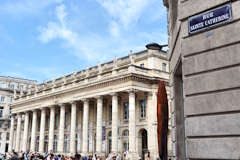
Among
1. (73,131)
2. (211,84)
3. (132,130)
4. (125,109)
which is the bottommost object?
(73,131)

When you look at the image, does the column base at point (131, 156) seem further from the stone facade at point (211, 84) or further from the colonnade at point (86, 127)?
the stone facade at point (211, 84)

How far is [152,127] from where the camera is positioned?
3800 centimetres

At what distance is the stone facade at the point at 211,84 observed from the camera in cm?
639

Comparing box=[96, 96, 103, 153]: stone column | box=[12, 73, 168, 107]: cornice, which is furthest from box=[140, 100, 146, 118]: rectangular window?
box=[96, 96, 103, 153]: stone column

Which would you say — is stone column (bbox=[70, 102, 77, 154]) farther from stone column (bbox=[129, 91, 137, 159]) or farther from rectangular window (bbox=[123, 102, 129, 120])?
Answer: stone column (bbox=[129, 91, 137, 159])

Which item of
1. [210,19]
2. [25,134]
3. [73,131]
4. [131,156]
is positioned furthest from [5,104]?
[210,19]

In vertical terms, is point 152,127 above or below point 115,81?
below

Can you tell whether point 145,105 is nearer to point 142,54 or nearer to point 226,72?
point 142,54

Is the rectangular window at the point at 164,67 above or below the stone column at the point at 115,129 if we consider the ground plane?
above

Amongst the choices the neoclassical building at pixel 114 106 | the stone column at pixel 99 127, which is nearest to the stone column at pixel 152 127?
the neoclassical building at pixel 114 106

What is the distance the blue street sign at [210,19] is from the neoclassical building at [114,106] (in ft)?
96.8

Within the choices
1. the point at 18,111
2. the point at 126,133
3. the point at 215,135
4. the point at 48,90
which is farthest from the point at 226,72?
the point at 18,111

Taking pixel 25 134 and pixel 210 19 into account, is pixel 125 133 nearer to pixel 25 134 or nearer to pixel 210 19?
pixel 25 134

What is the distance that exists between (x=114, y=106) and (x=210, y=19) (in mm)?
31718
